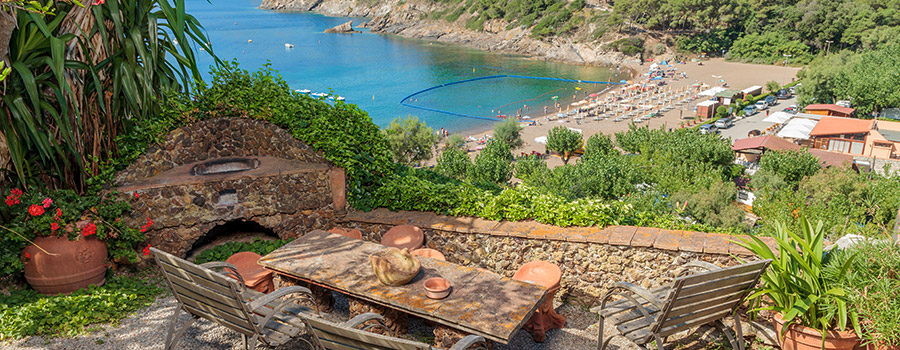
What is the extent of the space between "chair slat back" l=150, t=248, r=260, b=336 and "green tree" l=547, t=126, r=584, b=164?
28097 mm

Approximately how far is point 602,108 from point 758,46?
33.0 meters

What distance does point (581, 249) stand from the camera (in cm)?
502

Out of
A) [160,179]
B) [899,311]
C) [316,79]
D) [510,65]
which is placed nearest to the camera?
[899,311]

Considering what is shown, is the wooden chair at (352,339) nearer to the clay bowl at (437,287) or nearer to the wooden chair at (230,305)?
the wooden chair at (230,305)

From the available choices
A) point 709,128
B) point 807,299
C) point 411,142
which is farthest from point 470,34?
point 807,299

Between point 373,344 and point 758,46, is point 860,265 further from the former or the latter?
point 758,46

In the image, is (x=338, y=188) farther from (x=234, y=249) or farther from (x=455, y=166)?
(x=455, y=166)

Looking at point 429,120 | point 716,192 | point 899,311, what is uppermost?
point 899,311

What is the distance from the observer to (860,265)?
134 inches

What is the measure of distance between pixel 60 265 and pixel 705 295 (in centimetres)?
515

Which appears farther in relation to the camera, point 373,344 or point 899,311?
point 899,311

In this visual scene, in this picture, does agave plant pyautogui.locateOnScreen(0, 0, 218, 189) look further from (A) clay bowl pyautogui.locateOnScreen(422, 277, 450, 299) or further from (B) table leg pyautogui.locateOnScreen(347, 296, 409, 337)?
(A) clay bowl pyautogui.locateOnScreen(422, 277, 450, 299)

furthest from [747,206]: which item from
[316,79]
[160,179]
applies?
[316,79]

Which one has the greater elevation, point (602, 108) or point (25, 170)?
point (25, 170)
